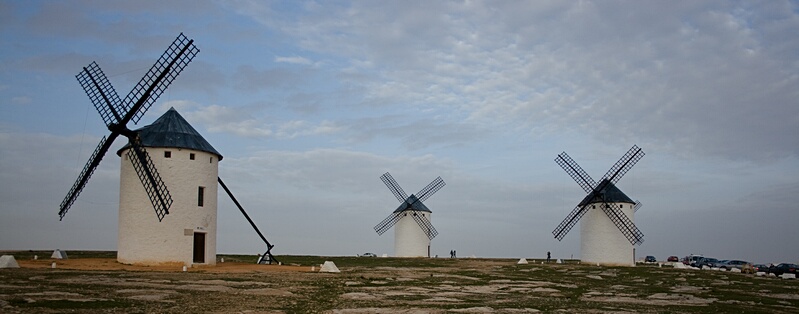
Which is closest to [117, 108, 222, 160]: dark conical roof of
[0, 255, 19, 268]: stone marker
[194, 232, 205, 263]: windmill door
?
[194, 232, 205, 263]: windmill door

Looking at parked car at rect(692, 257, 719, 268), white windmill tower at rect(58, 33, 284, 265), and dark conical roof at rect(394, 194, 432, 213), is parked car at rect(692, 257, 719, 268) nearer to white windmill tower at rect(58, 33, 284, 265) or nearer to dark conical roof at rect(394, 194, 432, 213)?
dark conical roof at rect(394, 194, 432, 213)

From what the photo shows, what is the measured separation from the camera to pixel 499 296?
2267cm

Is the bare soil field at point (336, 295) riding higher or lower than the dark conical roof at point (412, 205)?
lower

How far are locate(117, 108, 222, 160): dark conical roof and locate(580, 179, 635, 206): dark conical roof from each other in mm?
31801

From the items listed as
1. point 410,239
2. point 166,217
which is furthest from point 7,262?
point 410,239

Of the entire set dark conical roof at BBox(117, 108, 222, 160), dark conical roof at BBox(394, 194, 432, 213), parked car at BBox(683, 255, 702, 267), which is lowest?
parked car at BBox(683, 255, 702, 267)

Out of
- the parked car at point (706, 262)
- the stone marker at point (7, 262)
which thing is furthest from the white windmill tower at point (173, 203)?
the parked car at point (706, 262)

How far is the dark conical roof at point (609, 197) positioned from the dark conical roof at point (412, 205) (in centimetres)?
1757

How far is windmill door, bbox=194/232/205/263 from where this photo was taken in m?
34.2

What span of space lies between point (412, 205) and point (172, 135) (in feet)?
116

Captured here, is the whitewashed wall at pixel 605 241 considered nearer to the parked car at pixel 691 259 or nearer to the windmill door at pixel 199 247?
the parked car at pixel 691 259

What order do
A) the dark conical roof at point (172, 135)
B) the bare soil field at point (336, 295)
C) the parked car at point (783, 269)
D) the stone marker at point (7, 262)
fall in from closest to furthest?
the bare soil field at point (336, 295), the stone marker at point (7, 262), the dark conical roof at point (172, 135), the parked car at point (783, 269)

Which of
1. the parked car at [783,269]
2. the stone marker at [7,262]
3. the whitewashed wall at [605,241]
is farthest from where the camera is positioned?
the whitewashed wall at [605,241]

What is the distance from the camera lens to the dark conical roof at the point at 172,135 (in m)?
33.2
